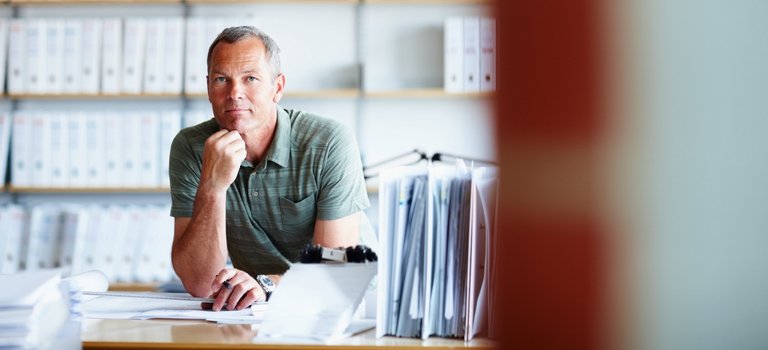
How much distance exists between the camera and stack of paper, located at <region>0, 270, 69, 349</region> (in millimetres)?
979

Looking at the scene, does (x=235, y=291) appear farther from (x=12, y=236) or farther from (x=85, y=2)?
(x=85, y=2)

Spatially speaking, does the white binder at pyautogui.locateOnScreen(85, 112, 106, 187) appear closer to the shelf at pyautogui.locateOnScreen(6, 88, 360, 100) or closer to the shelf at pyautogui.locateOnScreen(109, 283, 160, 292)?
the shelf at pyautogui.locateOnScreen(6, 88, 360, 100)

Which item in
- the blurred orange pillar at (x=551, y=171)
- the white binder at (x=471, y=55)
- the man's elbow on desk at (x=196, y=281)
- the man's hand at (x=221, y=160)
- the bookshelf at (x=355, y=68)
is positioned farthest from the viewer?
the bookshelf at (x=355, y=68)

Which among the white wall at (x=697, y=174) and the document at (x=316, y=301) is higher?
the white wall at (x=697, y=174)

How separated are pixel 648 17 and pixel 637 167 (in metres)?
0.06

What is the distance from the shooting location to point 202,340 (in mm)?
1093

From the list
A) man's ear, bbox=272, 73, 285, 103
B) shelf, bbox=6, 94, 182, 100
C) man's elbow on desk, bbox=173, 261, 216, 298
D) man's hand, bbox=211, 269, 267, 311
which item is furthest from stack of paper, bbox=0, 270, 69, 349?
shelf, bbox=6, 94, 182, 100

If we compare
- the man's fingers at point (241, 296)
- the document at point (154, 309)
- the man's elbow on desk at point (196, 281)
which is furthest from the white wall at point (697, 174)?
the man's elbow on desk at point (196, 281)

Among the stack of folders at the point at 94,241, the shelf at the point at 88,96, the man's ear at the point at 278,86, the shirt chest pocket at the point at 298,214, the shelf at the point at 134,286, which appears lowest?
the shelf at the point at 134,286

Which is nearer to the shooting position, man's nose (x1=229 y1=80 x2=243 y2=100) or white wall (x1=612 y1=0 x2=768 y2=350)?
white wall (x1=612 y1=0 x2=768 y2=350)

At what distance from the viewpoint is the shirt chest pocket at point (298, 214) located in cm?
211

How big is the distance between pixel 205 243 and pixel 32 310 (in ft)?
3.13

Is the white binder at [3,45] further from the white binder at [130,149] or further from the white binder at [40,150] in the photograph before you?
the white binder at [130,149]

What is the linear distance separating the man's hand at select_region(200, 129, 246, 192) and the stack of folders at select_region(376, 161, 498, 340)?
866mm
